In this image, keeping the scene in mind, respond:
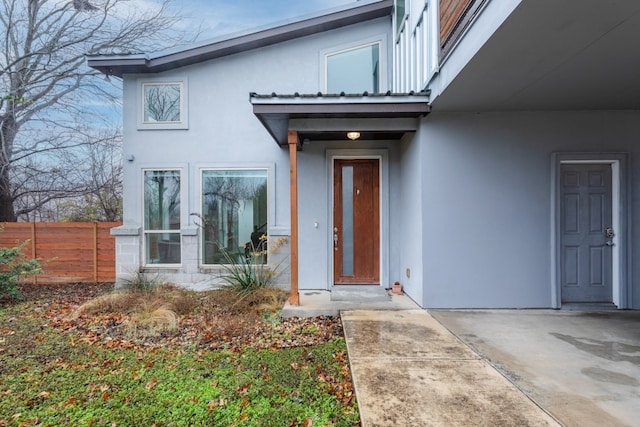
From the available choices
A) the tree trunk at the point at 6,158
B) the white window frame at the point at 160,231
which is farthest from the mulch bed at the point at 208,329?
the tree trunk at the point at 6,158

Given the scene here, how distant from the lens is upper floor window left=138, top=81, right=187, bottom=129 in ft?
21.1

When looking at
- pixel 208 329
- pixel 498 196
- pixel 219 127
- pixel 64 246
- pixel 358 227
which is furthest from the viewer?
pixel 64 246

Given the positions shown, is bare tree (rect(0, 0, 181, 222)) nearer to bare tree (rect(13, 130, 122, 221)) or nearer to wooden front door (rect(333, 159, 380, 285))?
bare tree (rect(13, 130, 122, 221))

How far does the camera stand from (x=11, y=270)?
598 cm

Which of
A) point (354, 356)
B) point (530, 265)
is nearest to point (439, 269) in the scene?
point (530, 265)

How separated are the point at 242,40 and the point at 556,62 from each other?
5046 millimetres

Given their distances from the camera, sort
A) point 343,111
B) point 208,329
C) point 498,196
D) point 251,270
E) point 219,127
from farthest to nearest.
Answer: point 219,127 → point 251,270 → point 498,196 → point 343,111 → point 208,329

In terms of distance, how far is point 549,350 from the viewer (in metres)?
3.29

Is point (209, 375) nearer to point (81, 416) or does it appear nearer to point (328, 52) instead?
point (81, 416)

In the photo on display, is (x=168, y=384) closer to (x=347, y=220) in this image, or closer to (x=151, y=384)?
(x=151, y=384)

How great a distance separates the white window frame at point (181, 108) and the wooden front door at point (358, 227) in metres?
3.14

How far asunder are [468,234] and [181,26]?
1046 cm

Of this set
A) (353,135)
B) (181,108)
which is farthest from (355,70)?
(181,108)

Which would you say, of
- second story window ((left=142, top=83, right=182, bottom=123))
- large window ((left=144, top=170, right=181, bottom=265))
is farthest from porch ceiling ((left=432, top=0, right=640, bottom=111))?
large window ((left=144, top=170, right=181, bottom=265))
